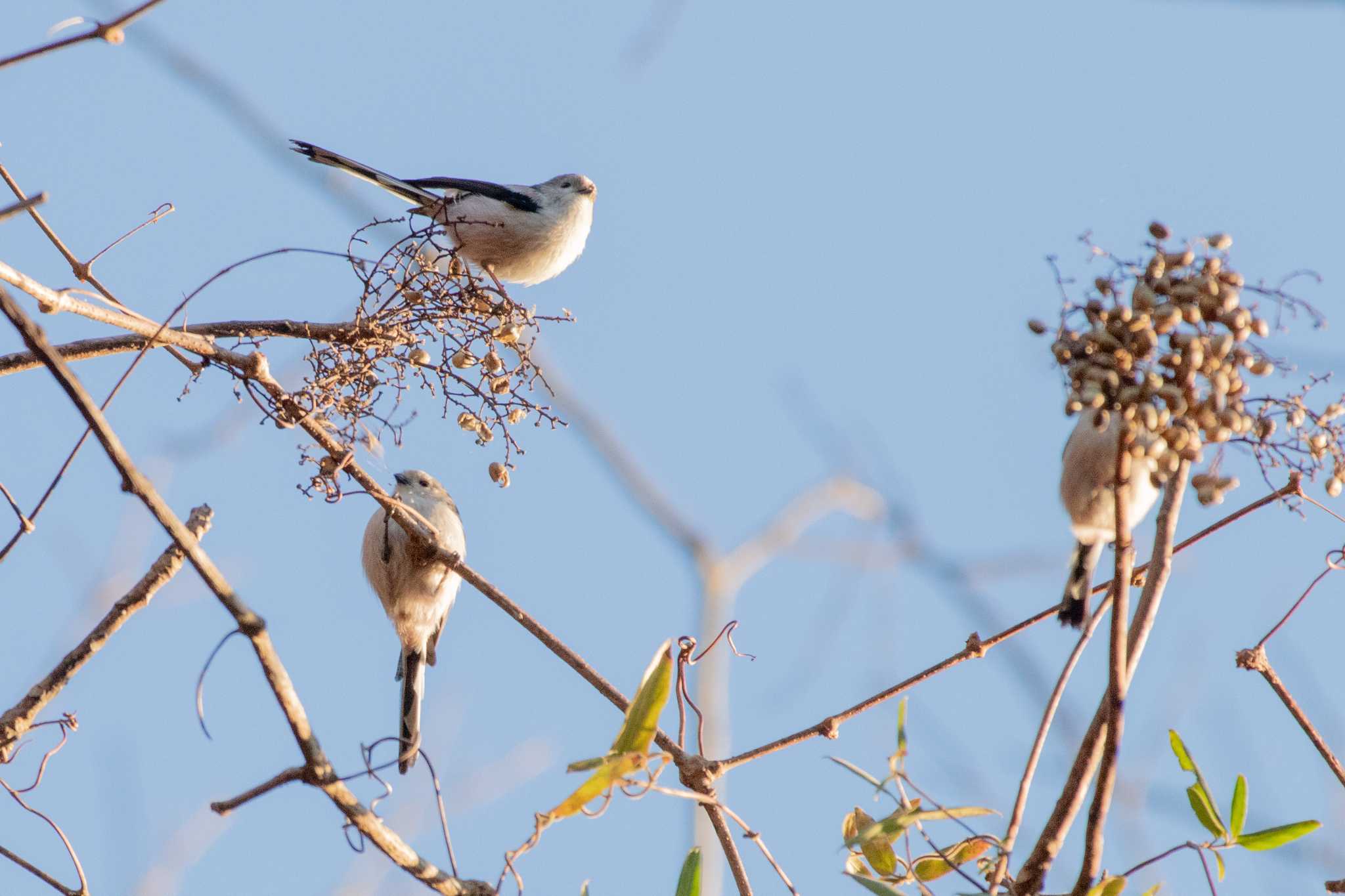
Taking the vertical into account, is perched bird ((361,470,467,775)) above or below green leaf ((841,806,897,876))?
above

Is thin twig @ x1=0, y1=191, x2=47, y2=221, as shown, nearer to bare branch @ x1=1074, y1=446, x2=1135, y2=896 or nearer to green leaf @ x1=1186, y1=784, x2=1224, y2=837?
bare branch @ x1=1074, y1=446, x2=1135, y2=896

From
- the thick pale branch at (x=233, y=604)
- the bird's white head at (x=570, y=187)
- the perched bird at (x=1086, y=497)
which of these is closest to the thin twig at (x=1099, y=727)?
the thick pale branch at (x=233, y=604)

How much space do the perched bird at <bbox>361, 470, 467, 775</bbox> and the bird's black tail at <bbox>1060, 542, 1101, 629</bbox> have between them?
1.80m

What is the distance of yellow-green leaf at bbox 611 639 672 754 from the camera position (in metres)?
1.56

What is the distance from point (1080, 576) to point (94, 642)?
2466mm

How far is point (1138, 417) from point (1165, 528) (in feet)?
0.51

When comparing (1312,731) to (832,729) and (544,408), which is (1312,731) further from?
(544,408)

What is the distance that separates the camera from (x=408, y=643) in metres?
4.20

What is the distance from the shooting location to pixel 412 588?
4086mm

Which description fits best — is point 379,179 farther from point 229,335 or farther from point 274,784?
point 274,784

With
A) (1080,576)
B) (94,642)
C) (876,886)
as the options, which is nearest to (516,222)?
(1080,576)

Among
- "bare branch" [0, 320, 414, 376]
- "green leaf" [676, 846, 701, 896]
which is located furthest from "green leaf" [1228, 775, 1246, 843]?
"bare branch" [0, 320, 414, 376]

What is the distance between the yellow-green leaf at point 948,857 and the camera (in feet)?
5.85

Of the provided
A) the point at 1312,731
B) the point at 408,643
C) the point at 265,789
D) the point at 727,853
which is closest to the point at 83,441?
the point at 265,789
